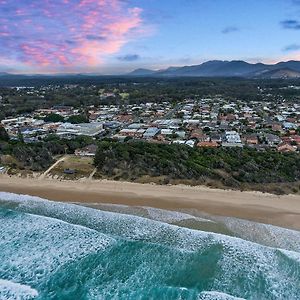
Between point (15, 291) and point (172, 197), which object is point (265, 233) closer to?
point (172, 197)

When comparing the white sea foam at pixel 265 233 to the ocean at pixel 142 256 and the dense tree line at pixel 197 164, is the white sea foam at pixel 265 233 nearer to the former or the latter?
the ocean at pixel 142 256

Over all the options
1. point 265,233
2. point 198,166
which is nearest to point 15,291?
point 265,233

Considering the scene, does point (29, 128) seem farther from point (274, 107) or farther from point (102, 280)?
point (274, 107)

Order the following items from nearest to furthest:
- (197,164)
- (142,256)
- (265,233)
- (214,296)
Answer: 1. (214,296)
2. (142,256)
3. (265,233)
4. (197,164)

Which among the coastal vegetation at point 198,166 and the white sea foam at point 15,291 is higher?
the coastal vegetation at point 198,166

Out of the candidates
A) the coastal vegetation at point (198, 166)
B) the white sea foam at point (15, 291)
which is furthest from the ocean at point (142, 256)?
the coastal vegetation at point (198, 166)

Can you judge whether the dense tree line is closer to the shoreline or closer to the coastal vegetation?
the coastal vegetation
